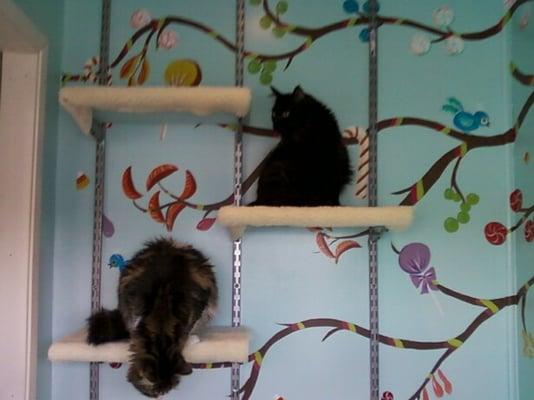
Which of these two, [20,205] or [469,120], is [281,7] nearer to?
[469,120]

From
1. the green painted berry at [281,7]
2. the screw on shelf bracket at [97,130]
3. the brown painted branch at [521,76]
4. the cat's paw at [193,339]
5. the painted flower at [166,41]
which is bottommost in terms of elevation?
the cat's paw at [193,339]

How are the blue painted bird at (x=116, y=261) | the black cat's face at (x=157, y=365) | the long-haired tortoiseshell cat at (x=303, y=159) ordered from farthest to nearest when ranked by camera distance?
the blue painted bird at (x=116, y=261), the long-haired tortoiseshell cat at (x=303, y=159), the black cat's face at (x=157, y=365)

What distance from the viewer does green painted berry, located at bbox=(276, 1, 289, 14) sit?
1.28 meters

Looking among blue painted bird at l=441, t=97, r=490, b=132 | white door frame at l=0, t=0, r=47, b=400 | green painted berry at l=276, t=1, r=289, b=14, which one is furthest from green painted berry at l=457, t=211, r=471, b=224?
white door frame at l=0, t=0, r=47, b=400

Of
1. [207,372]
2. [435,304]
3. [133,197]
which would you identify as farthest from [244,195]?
[435,304]

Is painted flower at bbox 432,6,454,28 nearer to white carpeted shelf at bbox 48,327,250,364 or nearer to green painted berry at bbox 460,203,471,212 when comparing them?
green painted berry at bbox 460,203,471,212

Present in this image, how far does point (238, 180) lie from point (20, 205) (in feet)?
1.84

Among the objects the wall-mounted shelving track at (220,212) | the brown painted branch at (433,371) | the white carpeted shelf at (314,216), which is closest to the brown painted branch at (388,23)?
the wall-mounted shelving track at (220,212)

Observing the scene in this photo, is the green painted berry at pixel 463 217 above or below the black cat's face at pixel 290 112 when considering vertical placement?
below

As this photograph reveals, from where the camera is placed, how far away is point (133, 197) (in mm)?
1251

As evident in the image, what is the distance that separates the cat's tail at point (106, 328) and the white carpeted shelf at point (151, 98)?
0.52 meters

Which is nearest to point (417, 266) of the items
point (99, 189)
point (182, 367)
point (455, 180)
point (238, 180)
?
point (455, 180)

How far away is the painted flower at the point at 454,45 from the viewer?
1296 mm

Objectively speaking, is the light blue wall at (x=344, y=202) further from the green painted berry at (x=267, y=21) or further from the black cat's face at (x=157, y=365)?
the black cat's face at (x=157, y=365)
